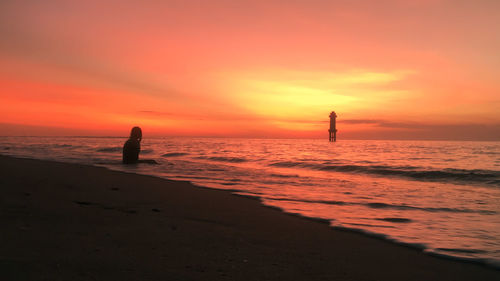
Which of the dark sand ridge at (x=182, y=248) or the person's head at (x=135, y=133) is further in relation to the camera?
the person's head at (x=135, y=133)

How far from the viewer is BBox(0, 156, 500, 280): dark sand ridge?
2.30 meters

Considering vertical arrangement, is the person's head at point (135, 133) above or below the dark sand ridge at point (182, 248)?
above

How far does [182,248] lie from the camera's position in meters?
2.92

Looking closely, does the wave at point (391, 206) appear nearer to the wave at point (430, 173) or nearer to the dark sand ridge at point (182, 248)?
the dark sand ridge at point (182, 248)

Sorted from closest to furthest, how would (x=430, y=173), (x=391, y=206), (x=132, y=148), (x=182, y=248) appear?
1. (x=182, y=248)
2. (x=391, y=206)
3. (x=430, y=173)
4. (x=132, y=148)

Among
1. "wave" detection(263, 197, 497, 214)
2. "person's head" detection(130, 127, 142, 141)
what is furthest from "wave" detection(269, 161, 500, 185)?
"person's head" detection(130, 127, 142, 141)

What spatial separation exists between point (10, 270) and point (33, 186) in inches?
180

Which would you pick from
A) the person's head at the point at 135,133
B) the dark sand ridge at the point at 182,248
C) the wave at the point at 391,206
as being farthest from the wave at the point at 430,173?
the dark sand ridge at the point at 182,248

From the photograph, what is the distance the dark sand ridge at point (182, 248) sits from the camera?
2.30 metres

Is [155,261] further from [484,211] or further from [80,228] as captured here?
[484,211]

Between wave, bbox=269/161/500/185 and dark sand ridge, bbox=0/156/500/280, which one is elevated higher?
dark sand ridge, bbox=0/156/500/280

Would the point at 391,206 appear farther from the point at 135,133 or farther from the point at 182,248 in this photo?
the point at 135,133

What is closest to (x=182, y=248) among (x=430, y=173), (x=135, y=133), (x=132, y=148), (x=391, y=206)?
(x=391, y=206)

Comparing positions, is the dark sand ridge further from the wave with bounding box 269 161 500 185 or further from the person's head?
the wave with bounding box 269 161 500 185
